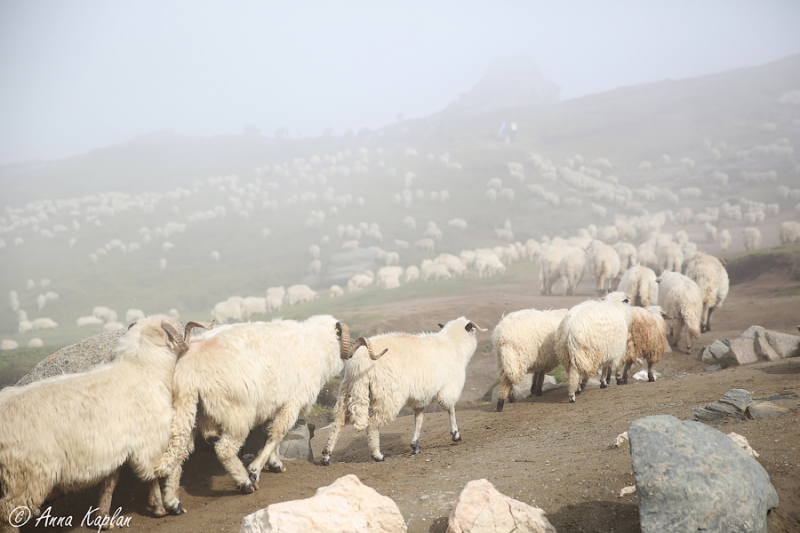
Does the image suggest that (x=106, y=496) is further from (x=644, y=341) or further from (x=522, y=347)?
(x=644, y=341)

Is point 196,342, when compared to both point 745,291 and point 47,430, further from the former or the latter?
point 745,291

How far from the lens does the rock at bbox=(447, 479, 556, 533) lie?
4012 mm

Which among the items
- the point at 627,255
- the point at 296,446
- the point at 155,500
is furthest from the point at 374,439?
the point at 627,255

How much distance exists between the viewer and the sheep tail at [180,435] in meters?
5.48

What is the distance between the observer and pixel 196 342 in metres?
6.18

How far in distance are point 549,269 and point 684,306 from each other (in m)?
13.8

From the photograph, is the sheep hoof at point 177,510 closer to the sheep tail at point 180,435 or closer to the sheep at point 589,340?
the sheep tail at point 180,435

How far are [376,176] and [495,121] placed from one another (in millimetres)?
58892

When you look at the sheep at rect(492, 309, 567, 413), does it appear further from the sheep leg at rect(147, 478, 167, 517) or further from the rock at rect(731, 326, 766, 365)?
the sheep leg at rect(147, 478, 167, 517)

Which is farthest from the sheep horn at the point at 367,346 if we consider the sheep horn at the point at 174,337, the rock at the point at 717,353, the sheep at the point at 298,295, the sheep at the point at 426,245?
the sheep at the point at 426,245

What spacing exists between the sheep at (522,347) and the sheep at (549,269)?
18.3 meters

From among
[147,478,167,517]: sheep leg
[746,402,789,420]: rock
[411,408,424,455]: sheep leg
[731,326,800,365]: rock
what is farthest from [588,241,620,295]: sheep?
[147,478,167,517]: sheep leg

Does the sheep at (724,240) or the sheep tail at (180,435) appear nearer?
the sheep tail at (180,435)

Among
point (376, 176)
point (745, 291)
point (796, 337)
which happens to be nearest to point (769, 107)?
point (376, 176)
